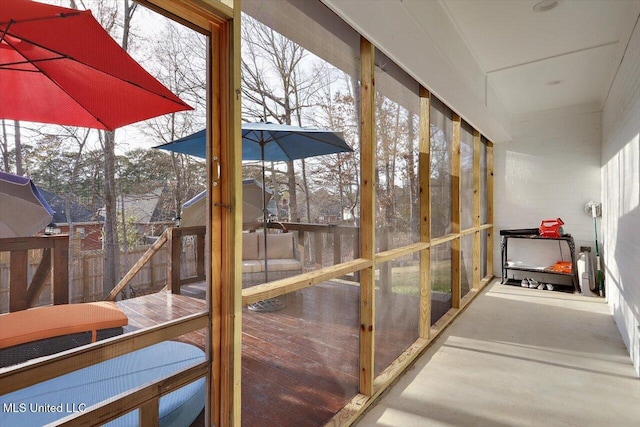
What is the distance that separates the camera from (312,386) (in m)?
Answer: 1.82

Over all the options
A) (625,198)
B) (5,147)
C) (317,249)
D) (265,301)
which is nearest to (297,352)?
(265,301)

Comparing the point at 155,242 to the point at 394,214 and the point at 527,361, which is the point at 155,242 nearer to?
the point at 394,214

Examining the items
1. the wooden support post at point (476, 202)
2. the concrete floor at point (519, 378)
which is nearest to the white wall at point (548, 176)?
the wooden support post at point (476, 202)

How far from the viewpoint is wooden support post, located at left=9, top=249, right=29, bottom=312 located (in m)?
0.76

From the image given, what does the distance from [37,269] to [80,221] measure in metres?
0.15

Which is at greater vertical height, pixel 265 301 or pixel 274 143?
pixel 274 143

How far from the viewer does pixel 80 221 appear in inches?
34.9

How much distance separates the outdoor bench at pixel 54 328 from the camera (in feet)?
2.54

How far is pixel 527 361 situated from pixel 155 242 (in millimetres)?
3045

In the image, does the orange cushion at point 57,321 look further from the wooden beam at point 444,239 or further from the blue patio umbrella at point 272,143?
the wooden beam at point 444,239

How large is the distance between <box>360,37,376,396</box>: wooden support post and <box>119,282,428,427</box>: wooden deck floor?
6 centimetres

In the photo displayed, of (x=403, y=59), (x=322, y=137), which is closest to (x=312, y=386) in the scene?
(x=322, y=137)

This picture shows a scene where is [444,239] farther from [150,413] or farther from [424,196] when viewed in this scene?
[150,413]

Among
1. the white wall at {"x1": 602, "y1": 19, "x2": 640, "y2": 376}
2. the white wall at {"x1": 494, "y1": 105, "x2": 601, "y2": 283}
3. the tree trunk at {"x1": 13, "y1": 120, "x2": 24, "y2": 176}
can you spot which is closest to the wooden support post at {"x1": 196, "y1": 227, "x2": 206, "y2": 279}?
the tree trunk at {"x1": 13, "y1": 120, "x2": 24, "y2": 176}
